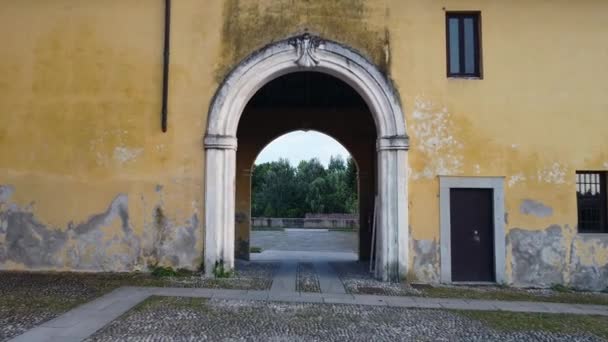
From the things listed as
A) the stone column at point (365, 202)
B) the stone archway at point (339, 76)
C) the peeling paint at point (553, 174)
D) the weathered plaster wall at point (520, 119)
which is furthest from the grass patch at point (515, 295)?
the stone column at point (365, 202)

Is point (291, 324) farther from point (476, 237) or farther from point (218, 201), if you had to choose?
point (476, 237)

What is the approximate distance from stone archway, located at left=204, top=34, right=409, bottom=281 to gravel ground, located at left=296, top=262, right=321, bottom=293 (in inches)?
53.4

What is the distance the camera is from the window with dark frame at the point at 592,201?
8766mm

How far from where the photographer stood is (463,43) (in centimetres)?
918

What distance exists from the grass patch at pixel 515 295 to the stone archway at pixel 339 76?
0.90 meters

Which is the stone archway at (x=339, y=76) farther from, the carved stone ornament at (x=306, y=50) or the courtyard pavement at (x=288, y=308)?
the courtyard pavement at (x=288, y=308)

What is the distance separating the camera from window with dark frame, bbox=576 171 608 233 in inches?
345

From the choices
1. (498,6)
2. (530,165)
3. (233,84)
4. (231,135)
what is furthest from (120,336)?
(498,6)

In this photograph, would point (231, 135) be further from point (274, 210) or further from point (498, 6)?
point (274, 210)

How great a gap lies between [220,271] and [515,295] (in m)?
5.47

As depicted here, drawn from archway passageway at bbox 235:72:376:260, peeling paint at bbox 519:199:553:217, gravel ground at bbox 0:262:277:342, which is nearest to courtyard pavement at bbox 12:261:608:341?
gravel ground at bbox 0:262:277:342

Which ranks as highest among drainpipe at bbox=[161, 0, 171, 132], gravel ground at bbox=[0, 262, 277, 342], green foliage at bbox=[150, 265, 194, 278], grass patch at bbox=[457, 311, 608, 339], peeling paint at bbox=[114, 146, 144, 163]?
drainpipe at bbox=[161, 0, 171, 132]

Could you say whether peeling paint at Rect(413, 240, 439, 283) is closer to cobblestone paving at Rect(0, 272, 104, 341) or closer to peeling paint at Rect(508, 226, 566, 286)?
peeling paint at Rect(508, 226, 566, 286)

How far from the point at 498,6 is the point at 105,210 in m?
9.01
